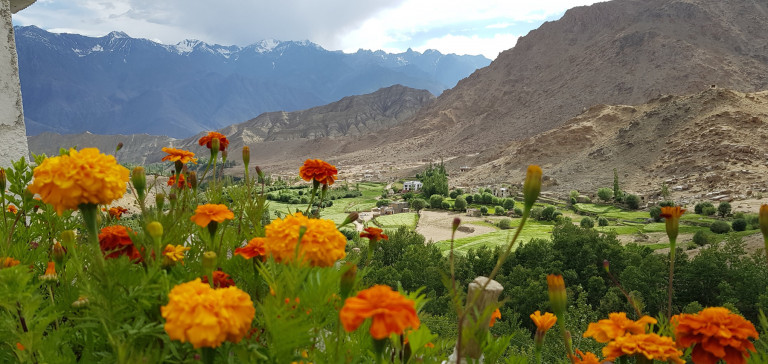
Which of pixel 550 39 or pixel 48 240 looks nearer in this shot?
pixel 48 240

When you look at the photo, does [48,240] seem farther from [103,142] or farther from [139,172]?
[103,142]

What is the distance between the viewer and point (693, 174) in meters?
27.1

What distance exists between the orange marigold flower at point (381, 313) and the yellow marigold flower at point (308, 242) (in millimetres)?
310

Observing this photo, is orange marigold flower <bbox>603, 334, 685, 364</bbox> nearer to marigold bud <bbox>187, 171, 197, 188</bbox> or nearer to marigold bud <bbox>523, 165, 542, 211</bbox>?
marigold bud <bbox>523, 165, 542, 211</bbox>

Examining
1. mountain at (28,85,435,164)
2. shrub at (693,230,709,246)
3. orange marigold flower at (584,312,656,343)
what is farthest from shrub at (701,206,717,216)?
mountain at (28,85,435,164)

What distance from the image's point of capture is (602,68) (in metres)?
60.2

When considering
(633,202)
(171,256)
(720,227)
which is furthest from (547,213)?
(171,256)

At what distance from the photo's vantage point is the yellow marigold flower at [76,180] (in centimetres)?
91

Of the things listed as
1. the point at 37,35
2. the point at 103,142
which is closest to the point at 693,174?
the point at 103,142

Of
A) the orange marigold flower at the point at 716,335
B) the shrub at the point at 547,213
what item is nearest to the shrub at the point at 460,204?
the shrub at the point at 547,213

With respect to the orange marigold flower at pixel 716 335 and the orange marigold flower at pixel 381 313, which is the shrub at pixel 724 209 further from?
the orange marigold flower at pixel 381 313

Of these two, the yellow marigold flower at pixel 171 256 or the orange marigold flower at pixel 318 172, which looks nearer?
the yellow marigold flower at pixel 171 256

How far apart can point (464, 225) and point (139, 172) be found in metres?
21.7

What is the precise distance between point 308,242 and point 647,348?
3.01 ft
